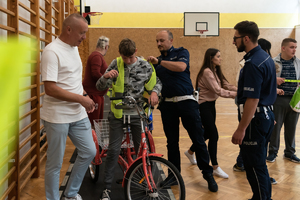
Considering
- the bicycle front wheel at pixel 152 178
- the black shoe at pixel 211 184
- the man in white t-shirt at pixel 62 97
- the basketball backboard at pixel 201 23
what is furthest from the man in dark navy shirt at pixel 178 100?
the basketball backboard at pixel 201 23

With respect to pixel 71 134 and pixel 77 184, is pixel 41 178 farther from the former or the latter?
pixel 71 134

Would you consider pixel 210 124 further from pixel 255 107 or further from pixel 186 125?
pixel 255 107

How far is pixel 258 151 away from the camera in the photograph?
7.88 ft

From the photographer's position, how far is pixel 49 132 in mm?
2379

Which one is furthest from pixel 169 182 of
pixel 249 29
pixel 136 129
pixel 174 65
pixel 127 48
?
pixel 249 29

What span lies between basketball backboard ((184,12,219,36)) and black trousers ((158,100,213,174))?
12.0 meters

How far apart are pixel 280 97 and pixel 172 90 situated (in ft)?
6.15

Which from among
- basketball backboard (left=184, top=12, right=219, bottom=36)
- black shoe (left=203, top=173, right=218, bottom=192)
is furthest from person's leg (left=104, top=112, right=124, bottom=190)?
basketball backboard (left=184, top=12, right=219, bottom=36)

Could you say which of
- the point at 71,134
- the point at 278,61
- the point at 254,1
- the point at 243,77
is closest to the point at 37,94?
the point at 71,134

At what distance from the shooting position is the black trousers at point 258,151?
239 centimetres

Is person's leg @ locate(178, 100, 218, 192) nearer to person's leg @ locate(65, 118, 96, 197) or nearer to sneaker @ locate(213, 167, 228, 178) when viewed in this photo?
sneaker @ locate(213, 167, 228, 178)

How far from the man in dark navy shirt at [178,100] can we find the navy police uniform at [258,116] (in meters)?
0.79

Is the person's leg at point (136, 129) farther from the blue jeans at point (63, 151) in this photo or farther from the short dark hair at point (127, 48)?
the short dark hair at point (127, 48)

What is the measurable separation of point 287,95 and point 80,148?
10.0ft
